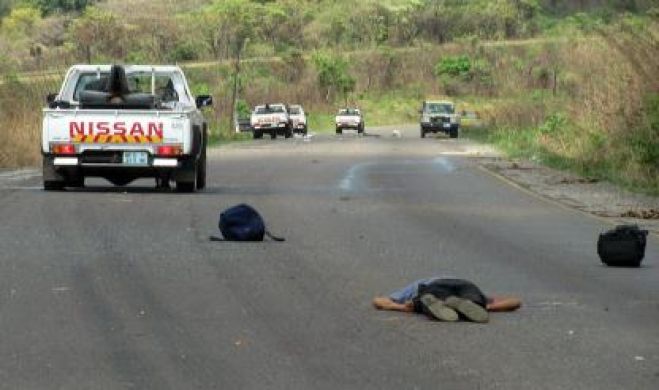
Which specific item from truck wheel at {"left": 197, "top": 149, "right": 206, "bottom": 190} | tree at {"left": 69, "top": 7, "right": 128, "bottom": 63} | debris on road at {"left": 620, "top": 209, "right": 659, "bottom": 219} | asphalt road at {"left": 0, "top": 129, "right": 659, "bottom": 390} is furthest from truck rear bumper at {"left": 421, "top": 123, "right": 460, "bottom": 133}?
debris on road at {"left": 620, "top": 209, "right": 659, "bottom": 219}

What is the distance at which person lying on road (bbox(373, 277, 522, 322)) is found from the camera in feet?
37.6

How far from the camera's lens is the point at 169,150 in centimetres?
2450

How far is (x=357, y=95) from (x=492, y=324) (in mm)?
116044

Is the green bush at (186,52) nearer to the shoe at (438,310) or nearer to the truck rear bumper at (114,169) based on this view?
the truck rear bumper at (114,169)

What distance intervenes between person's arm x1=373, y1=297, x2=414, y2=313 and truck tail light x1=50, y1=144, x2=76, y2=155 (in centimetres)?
1291

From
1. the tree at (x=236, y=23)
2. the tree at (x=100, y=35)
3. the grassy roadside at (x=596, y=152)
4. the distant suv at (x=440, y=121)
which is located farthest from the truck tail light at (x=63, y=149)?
the tree at (x=236, y=23)

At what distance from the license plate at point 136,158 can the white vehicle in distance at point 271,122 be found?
47977 millimetres

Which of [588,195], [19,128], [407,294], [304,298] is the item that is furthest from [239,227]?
[19,128]

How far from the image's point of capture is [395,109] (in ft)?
398

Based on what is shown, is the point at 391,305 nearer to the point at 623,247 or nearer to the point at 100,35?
the point at 623,247

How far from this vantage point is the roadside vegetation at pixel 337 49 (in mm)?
101250

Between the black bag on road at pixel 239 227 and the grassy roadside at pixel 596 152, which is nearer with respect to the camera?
the black bag on road at pixel 239 227

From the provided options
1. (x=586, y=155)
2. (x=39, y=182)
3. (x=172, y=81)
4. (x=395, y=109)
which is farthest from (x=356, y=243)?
(x=395, y=109)

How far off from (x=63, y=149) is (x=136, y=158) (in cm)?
111
